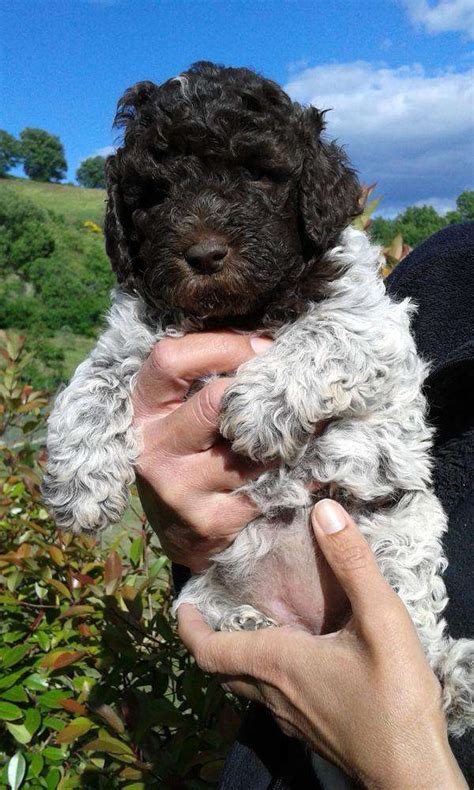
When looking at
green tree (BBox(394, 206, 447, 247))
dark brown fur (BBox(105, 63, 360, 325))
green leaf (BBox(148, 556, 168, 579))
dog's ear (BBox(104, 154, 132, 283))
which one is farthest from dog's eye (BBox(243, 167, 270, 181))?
green tree (BBox(394, 206, 447, 247))

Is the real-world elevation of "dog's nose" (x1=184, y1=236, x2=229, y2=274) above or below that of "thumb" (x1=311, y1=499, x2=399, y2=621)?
above

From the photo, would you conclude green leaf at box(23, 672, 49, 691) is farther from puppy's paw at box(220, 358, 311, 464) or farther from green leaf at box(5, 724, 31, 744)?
puppy's paw at box(220, 358, 311, 464)

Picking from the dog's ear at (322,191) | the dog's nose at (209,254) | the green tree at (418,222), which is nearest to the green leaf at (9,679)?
the dog's nose at (209,254)

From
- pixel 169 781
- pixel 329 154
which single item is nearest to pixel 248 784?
pixel 169 781

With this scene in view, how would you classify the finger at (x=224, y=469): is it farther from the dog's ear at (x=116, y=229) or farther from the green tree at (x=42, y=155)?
the green tree at (x=42, y=155)

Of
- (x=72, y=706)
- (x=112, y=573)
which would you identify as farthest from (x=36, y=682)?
(x=112, y=573)

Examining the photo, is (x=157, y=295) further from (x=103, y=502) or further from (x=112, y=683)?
(x=112, y=683)

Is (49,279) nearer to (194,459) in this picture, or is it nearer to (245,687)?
(194,459)
